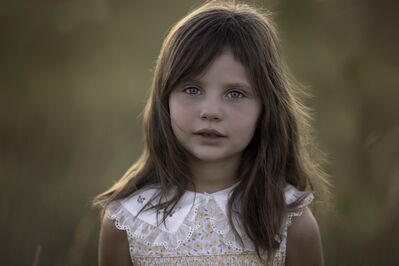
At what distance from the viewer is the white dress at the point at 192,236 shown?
2246mm

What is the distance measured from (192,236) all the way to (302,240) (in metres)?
0.43

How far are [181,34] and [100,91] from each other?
1719mm

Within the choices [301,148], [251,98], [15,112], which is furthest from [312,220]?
[15,112]

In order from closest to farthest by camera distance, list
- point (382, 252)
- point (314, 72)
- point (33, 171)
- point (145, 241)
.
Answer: point (145, 241)
point (382, 252)
point (33, 171)
point (314, 72)

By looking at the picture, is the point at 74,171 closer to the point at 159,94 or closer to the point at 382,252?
the point at 159,94

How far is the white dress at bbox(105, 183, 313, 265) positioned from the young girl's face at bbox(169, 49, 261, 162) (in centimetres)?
19

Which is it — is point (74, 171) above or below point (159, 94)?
below

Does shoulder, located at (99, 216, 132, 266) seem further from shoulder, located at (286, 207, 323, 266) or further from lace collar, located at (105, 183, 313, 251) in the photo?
shoulder, located at (286, 207, 323, 266)

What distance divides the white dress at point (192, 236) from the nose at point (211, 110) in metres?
0.33

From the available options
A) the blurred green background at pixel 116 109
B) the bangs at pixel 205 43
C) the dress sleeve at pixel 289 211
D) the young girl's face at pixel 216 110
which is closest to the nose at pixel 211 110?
the young girl's face at pixel 216 110

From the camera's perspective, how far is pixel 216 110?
2.10 m

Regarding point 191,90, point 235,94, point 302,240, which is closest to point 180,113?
point 191,90

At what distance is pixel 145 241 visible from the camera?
2277mm

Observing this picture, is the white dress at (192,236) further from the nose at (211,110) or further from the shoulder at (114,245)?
the nose at (211,110)
